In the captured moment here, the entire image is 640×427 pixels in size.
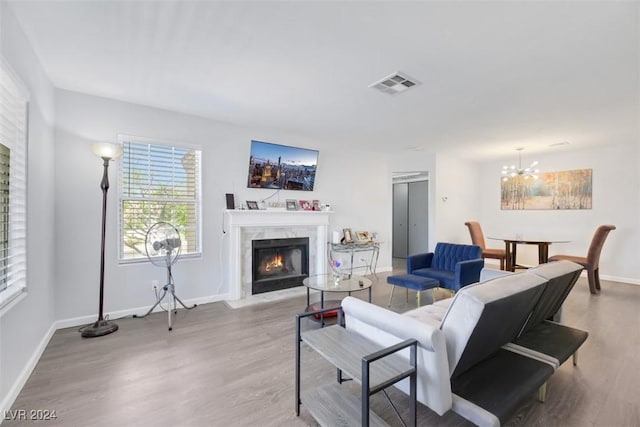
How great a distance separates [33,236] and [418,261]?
4292mm

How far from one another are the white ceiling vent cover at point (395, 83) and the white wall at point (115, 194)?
2061mm

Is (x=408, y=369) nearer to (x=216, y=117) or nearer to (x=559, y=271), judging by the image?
(x=559, y=271)

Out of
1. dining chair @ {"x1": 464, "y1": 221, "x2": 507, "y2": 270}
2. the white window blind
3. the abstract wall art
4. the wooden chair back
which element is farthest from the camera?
the wooden chair back

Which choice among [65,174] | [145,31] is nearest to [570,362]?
[145,31]

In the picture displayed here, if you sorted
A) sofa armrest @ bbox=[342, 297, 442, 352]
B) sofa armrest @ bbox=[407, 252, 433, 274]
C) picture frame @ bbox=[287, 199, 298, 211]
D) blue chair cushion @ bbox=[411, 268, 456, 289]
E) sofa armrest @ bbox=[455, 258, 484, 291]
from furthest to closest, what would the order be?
picture frame @ bbox=[287, 199, 298, 211]
sofa armrest @ bbox=[407, 252, 433, 274]
blue chair cushion @ bbox=[411, 268, 456, 289]
sofa armrest @ bbox=[455, 258, 484, 291]
sofa armrest @ bbox=[342, 297, 442, 352]

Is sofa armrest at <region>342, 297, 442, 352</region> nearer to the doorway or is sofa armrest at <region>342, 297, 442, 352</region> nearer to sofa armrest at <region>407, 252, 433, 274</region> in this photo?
sofa armrest at <region>407, 252, 433, 274</region>

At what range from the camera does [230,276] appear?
13.2ft

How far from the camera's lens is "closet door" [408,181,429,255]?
280 inches

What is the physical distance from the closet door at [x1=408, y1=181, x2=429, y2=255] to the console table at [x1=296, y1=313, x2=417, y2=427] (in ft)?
19.0

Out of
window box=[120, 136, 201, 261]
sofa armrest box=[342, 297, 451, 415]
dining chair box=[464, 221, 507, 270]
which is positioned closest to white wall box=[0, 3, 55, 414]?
window box=[120, 136, 201, 261]

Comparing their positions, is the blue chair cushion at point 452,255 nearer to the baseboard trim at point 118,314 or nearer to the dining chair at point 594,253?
the dining chair at point 594,253

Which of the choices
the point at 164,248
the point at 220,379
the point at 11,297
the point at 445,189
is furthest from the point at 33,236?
the point at 445,189

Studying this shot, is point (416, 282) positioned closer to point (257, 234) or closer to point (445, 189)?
point (257, 234)

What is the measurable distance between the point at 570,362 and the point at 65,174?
510cm
